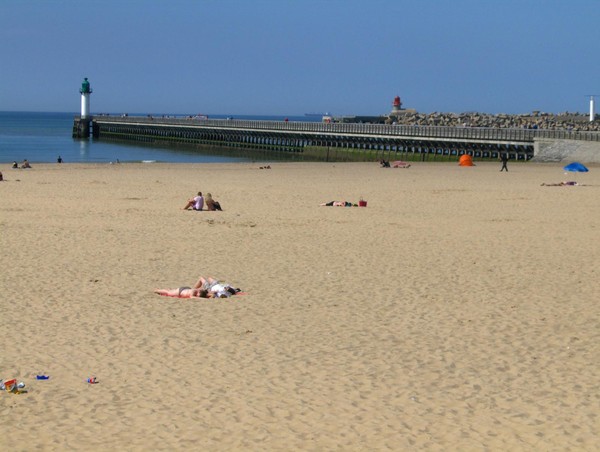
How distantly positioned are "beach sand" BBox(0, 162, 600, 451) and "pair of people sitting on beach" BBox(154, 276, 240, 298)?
226mm

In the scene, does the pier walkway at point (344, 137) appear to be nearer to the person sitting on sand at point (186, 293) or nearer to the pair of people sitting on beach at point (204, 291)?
the pair of people sitting on beach at point (204, 291)

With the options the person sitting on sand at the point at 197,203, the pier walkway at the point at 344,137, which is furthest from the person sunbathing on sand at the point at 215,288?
the pier walkway at the point at 344,137

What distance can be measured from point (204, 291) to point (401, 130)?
44716mm

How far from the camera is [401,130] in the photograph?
5459cm

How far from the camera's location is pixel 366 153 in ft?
180

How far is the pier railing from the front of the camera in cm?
4503

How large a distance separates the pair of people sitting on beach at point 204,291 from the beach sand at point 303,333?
0.74 feet

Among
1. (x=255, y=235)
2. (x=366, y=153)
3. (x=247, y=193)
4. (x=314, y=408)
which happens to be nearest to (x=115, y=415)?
(x=314, y=408)

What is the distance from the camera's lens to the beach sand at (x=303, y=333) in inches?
265

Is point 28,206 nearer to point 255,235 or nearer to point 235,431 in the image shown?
point 255,235

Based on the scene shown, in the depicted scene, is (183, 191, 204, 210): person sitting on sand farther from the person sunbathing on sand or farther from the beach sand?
the person sunbathing on sand

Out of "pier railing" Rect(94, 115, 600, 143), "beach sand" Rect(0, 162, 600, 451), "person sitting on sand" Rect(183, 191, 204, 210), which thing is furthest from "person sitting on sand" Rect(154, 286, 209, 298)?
"pier railing" Rect(94, 115, 600, 143)

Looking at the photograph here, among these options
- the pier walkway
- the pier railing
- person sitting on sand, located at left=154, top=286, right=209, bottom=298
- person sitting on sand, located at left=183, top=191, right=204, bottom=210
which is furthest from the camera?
the pier walkway

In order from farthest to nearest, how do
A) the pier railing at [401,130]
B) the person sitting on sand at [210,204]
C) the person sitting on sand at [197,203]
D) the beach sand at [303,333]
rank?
the pier railing at [401,130]
the person sitting on sand at [210,204]
the person sitting on sand at [197,203]
the beach sand at [303,333]
